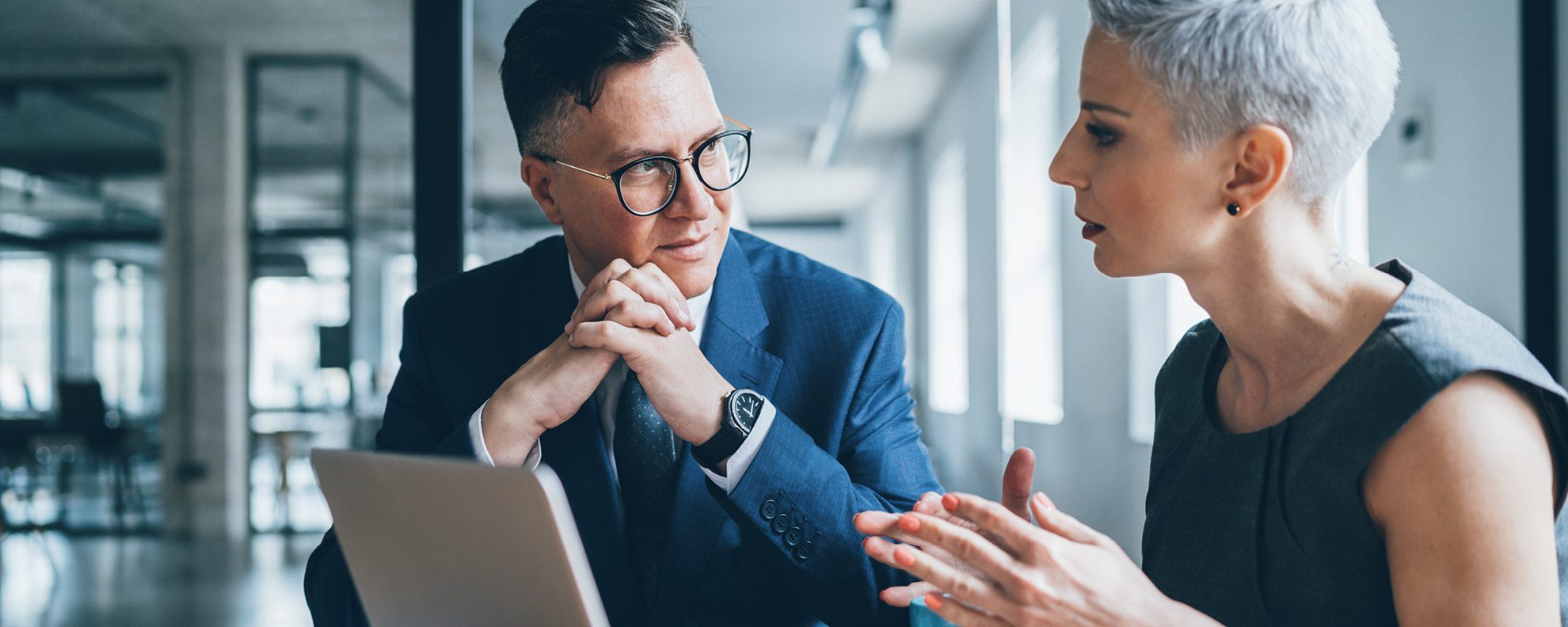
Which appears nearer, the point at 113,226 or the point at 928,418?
the point at 928,418

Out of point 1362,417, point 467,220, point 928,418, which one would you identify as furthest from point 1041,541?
point 928,418

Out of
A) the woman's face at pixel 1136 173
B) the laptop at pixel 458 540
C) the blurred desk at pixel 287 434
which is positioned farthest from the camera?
the blurred desk at pixel 287 434

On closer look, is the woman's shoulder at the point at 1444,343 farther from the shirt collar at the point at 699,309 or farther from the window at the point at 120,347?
the window at the point at 120,347

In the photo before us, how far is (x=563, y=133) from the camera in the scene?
5.07 ft

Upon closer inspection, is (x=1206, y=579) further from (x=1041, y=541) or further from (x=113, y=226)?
(x=113, y=226)

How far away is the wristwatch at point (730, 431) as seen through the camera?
1.29 metres

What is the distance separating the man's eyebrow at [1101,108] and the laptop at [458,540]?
67 cm

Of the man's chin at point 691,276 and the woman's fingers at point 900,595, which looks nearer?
the woman's fingers at point 900,595

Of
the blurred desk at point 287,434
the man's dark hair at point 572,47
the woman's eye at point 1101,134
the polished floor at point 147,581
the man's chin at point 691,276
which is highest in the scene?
the man's dark hair at point 572,47

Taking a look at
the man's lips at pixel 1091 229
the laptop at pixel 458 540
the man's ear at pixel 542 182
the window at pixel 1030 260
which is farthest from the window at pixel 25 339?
the man's lips at pixel 1091 229

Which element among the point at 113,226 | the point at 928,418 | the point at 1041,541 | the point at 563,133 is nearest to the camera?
the point at 1041,541

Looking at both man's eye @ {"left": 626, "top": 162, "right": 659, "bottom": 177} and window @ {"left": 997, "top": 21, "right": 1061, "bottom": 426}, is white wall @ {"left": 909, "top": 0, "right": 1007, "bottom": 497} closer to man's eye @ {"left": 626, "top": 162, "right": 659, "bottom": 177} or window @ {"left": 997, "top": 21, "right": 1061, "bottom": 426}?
window @ {"left": 997, "top": 21, "right": 1061, "bottom": 426}

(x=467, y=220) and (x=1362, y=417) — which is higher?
(x=467, y=220)

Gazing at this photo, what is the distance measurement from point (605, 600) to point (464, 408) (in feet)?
1.20
